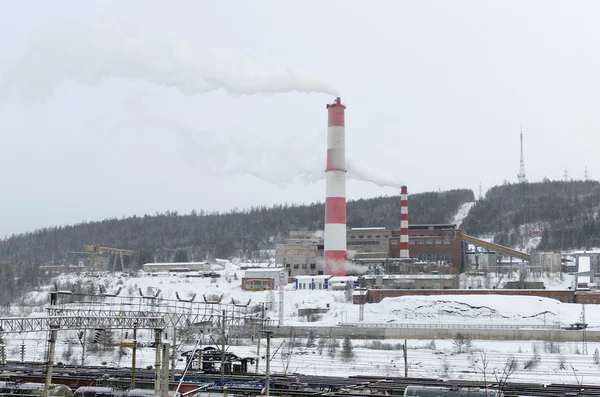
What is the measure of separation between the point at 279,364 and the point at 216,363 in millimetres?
4994

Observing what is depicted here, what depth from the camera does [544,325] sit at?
47.6m

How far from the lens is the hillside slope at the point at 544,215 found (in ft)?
356

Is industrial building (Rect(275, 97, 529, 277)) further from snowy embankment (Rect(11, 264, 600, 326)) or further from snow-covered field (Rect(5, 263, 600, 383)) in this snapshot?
snowy embankment (Rect(11, 264, 600, 326))

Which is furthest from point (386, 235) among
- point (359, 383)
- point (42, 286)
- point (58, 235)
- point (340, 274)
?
point (58, 235)

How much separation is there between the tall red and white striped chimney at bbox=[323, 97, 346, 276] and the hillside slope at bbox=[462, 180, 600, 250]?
5638 cm

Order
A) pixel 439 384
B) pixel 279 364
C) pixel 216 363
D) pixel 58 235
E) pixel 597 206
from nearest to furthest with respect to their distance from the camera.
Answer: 1. pixel 439 384
2. pixel 216 363
3. pixel 279 364
4. pixel 597 206
5. pixel 58 235

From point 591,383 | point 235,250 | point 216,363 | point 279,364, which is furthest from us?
point 235,250

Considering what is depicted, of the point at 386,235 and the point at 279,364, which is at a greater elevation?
the point at 386,235

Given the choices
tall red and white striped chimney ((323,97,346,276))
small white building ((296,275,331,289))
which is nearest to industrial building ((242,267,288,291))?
small white building ((296,275,331,289))

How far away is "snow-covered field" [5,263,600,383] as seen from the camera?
35.1m

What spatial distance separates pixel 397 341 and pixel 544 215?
93.3 meters

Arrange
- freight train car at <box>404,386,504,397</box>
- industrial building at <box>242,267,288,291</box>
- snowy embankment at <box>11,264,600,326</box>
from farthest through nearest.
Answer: industrial building at <box>242,267,288,291</box>, snowy embankment at <box>11,264,600,326</box>, freight train car at <box>404,386,504,397</box>

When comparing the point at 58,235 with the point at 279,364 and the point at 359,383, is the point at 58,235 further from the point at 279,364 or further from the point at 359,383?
the point at 359,383

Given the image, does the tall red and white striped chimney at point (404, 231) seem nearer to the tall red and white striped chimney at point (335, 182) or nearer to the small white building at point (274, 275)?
the tall red and white striped chimney at point (335, 182)
